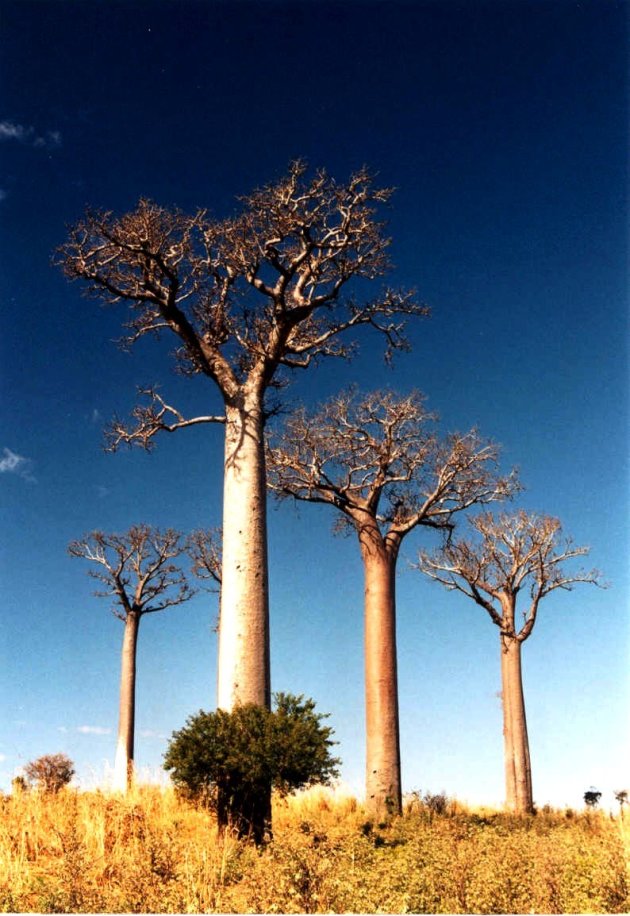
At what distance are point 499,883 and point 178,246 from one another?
941cm

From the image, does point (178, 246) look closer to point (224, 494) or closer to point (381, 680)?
point (224, 494)

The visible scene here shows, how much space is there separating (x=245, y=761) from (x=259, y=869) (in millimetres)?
2278

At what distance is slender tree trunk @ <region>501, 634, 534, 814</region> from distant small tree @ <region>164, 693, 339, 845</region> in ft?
33.3

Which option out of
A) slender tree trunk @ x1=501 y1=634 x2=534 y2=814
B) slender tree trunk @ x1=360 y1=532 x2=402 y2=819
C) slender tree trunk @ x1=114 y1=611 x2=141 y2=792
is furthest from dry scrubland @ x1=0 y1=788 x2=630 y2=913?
slender tree trunk @ x1=114 y1=611 x2=141 y2=792

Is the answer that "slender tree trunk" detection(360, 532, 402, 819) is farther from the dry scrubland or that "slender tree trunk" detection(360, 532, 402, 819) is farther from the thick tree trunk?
the thick tree trunk

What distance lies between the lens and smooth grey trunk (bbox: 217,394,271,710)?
31.9 ft

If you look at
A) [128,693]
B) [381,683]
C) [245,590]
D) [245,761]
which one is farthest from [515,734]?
[245,761]

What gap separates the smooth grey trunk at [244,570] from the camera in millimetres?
9711

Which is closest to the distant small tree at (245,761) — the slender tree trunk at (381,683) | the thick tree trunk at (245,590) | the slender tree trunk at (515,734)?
the thick tree trunk at (245,590)

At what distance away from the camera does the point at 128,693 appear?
64.2ft

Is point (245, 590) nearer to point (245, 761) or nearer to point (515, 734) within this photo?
point (245, 761)

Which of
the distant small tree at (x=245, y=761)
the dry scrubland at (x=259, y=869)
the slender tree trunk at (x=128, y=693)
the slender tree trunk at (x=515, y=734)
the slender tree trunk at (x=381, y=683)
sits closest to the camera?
the dry scrubland at (x=259, y=869)

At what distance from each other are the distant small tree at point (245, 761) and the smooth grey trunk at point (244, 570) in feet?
2.66

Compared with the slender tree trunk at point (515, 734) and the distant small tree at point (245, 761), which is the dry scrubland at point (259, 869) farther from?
the slender tree trunk at point (515, 734)
